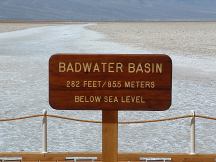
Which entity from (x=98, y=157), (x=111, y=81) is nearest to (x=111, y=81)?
(x=111, y=81)

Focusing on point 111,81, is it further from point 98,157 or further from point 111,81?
point 98,157

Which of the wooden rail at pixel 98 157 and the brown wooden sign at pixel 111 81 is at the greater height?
the brown wooden sign at pixel 111 81

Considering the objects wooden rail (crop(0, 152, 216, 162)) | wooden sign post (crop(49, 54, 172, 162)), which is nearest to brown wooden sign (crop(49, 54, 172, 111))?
wooden sign post (crop(49, 54, 172, 162))

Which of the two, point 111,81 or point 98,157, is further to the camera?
point 98,157

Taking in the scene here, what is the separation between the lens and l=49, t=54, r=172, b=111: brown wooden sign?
4762mm

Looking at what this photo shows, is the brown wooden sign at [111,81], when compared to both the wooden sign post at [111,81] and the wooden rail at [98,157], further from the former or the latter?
the wooden rail at [98,157]

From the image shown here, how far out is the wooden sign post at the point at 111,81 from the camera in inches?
187

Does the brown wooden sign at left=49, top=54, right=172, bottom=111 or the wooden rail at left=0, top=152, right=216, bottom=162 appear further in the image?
the wooden rail at left=0, top=152, right=216, bottom=162

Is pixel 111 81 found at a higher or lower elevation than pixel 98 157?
higher

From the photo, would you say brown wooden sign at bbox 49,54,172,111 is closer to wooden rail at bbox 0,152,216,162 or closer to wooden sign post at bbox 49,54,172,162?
wooden sign post at bbox 49,54,172,162

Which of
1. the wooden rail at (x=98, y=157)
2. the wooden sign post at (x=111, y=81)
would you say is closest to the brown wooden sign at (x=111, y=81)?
the wooden sign post at (x=111, y=81)

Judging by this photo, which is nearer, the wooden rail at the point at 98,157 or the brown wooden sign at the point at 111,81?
the brown wooden sign at the point at 111,81

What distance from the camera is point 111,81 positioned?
478 cm

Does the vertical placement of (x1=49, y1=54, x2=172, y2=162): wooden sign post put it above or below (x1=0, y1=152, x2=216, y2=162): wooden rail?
above
